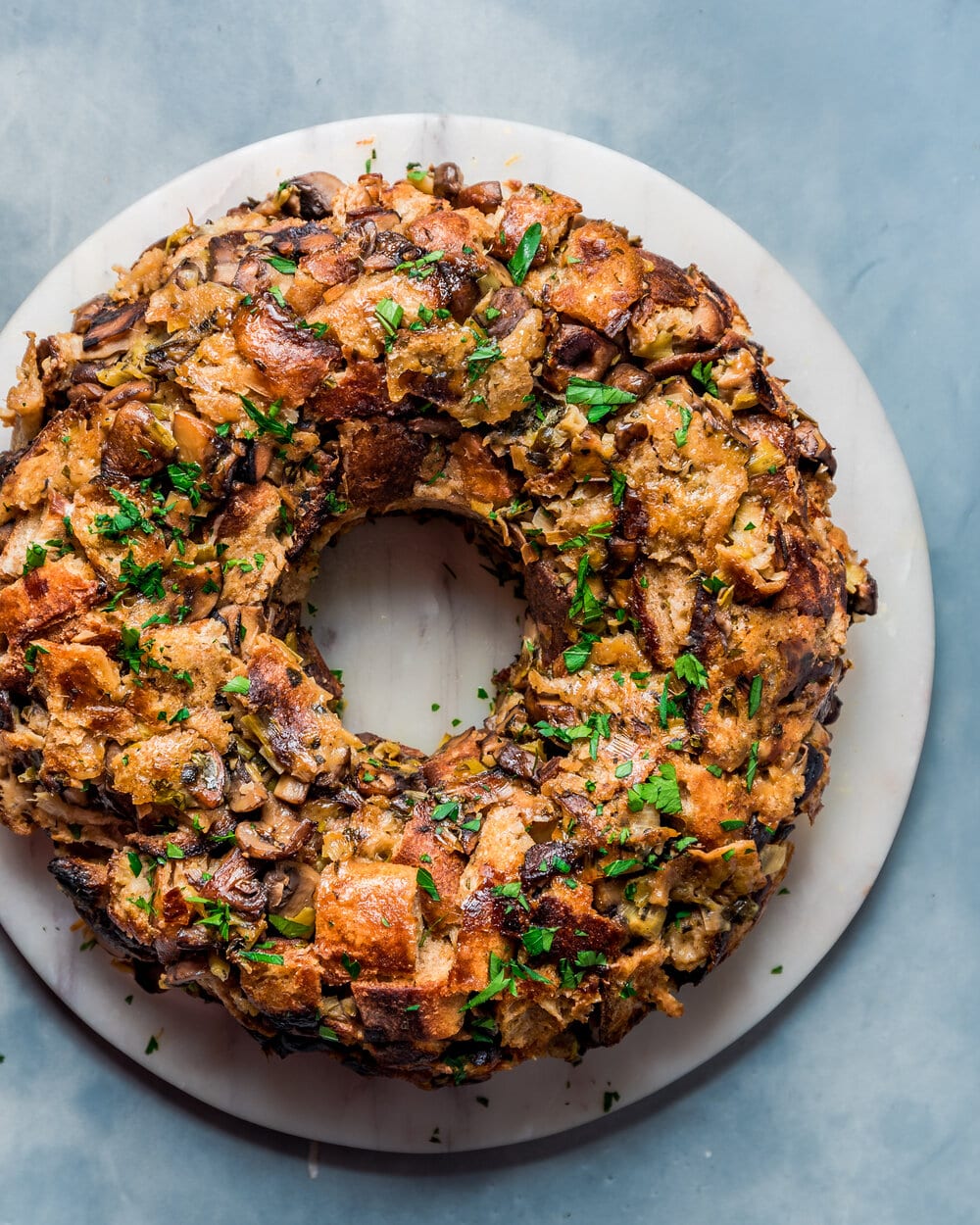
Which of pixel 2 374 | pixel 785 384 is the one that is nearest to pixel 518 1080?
pixel 785 384

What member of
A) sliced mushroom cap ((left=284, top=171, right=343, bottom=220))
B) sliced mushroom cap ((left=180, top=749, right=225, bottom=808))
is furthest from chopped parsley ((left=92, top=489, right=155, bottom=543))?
sliced mushroom cap ((left=284, top=171, right=343, bottom=220))

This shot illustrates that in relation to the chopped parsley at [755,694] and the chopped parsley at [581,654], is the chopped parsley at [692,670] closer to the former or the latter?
the chopped parsley at [755,694]

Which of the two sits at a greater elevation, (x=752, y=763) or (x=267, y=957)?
(x=752, y=763)

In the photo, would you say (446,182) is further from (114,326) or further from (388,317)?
(114,326)

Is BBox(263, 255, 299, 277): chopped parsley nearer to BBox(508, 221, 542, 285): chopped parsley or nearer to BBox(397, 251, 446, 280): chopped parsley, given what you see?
BBox(397, 251, 446, 280): chopped parsley


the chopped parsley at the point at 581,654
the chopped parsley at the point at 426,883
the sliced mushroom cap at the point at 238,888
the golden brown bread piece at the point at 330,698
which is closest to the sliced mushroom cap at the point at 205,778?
the golden brown bread piece at the point at 330,698

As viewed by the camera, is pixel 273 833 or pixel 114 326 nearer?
pixel 273 833

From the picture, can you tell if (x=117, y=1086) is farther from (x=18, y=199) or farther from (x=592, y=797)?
(x=18, y=199)

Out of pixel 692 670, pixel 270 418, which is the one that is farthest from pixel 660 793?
pixel 270 418
